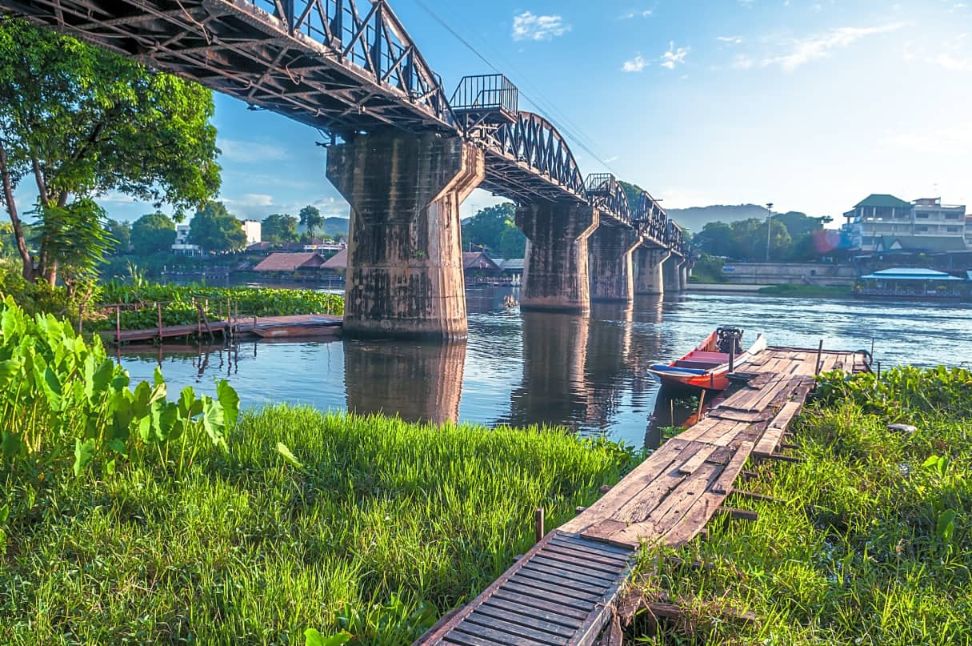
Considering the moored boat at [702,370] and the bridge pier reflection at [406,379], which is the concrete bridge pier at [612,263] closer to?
the bridge pier reflection at [406,379]

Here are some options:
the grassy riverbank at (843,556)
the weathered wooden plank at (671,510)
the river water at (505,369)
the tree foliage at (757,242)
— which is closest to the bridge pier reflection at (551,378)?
the river water at (505,369)

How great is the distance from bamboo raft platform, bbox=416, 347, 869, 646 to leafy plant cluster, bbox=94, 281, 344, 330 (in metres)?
28.9

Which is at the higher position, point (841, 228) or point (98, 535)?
point (841, 228)

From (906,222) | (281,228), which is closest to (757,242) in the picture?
(906,222)

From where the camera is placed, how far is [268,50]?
2361cm

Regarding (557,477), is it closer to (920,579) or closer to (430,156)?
(920,579)

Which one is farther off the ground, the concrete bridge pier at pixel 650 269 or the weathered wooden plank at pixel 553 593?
the concrete bridge pier at pixel 650 269

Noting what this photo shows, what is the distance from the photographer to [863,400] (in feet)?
46.4

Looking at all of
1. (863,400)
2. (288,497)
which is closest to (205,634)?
(288,497)

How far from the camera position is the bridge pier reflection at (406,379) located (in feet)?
63.8

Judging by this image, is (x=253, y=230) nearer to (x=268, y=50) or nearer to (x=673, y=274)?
(x=673, y=274)

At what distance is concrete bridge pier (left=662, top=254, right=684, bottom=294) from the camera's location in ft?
433

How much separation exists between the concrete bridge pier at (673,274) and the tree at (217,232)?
9539 centimetres

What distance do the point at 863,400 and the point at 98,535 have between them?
14.6 metres
